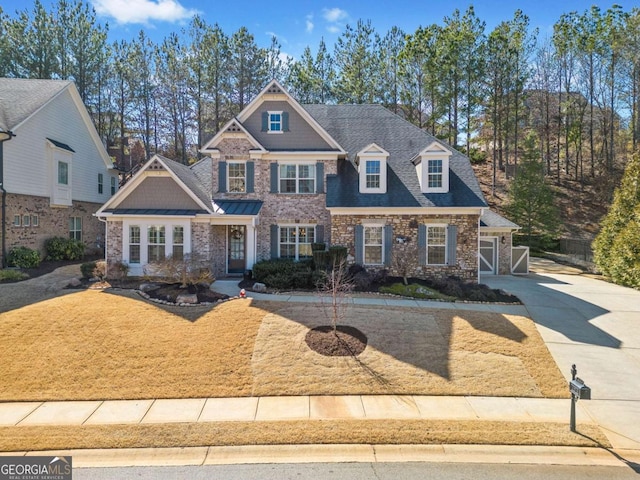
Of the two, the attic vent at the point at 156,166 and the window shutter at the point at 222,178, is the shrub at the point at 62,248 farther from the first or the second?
the window shutter at the point at 222,178

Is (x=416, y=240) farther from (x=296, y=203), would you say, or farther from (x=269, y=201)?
(x=269, y=201)

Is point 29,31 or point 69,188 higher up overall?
point 29,31

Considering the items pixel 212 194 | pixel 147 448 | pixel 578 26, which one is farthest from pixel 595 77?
pixel 147 448

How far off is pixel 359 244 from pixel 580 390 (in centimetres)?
1153

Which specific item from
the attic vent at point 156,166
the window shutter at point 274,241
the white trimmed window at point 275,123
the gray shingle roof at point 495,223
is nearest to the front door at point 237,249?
the window shutter at point 274,241

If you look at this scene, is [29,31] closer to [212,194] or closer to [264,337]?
[212,194]

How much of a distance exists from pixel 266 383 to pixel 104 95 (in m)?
37.8

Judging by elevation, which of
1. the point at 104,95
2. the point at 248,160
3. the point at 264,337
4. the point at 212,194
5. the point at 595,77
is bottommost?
the point at 264,337

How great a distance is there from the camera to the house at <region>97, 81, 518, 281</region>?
16.3 m

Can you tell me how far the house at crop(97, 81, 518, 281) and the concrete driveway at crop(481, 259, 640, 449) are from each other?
3430 mm

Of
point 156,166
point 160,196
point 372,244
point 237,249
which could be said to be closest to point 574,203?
point 372,244

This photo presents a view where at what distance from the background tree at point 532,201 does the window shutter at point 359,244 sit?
17.5m

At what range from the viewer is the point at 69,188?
22.0 m

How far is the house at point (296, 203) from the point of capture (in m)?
16.3
